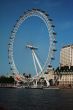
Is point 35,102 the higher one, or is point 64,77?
point 64,77

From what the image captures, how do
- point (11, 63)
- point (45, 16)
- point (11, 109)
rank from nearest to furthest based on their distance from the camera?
point (11, 109), point (45, 16), point (11, 63)

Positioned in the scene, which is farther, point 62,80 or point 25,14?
point 62,80

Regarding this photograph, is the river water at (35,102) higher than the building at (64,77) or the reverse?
the reverse

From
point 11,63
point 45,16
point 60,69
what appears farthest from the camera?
point 60,69

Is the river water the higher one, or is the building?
the building

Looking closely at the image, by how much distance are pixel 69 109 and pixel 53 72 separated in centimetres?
14058

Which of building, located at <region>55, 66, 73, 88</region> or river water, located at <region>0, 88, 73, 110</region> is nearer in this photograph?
river water, located at <region>0, 88, 73, 110</region>

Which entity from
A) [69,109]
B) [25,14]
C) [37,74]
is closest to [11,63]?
[37,74]

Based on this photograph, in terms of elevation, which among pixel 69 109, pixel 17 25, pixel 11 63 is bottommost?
pixel 69 109

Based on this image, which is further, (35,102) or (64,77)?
(64,77)

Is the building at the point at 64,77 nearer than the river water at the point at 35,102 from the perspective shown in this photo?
No

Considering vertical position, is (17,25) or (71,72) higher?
(17,25)

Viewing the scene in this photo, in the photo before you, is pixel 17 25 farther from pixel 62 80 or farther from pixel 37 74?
pixel 62 80

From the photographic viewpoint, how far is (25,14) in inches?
4456
